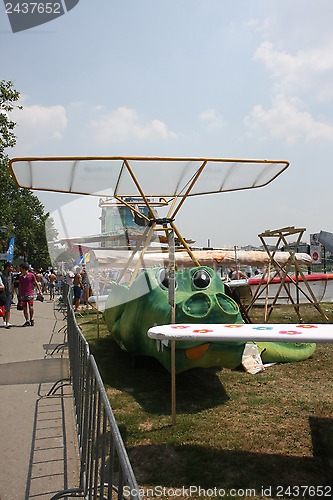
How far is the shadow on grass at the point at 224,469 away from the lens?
3.37 meters

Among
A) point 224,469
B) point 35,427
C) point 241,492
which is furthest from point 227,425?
point 35,427

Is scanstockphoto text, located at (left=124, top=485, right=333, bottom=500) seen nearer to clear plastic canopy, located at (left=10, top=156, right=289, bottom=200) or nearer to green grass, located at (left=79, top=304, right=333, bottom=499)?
green grass, located at (left=79, top=304, right=333, bottom=499)

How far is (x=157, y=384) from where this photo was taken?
5934 millimetres

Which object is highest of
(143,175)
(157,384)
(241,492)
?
(143,175)

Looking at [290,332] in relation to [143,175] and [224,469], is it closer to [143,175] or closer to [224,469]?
[224,469]

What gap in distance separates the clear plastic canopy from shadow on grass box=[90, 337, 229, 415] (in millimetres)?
2764

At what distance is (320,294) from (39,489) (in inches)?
511

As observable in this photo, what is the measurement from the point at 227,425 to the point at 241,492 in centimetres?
128

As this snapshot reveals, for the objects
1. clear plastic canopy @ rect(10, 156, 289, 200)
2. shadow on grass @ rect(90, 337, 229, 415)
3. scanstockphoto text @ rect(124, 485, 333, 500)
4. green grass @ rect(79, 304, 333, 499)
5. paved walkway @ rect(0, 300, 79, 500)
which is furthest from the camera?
clear plastic canopy @ rect(10, 156, 289, 200)

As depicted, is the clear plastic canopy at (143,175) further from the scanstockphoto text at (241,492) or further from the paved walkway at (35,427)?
the scanstockphoto text at (241,492)

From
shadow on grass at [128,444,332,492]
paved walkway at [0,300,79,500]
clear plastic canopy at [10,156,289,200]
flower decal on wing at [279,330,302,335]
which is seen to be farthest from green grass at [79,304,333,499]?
clear plastic canopy at [10,156,289,200]

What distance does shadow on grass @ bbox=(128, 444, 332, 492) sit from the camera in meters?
3.37

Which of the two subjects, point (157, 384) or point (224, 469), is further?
point (157, 384)

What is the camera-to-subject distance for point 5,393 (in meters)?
5.59
